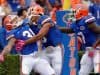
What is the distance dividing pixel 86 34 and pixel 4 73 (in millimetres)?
1708

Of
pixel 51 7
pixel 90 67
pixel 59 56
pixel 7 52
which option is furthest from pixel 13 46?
pixel 51 7

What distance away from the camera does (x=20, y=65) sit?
29.3 feet

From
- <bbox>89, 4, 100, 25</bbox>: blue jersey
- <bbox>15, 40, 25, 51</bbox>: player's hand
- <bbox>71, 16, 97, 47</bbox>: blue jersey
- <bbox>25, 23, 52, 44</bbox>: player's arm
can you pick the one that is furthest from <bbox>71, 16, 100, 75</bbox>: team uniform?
<bbox>89, 4, 100, 25</bbox>: blue jersey

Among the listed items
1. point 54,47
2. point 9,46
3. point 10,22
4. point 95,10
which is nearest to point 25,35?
point 9,46

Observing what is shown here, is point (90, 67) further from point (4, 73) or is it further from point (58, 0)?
point (58, 0)

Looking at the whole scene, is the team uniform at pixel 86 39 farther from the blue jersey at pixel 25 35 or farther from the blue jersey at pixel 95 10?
the blue jersey at pixel 95 10

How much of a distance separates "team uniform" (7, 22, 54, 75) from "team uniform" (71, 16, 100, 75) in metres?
0.60

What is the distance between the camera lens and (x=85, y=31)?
959 centimetres

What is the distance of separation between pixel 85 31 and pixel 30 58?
1358mm

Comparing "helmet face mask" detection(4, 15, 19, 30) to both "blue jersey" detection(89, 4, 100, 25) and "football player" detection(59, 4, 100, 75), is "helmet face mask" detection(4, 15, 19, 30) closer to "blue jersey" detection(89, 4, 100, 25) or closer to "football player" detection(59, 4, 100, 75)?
"football player" detection(59, 4, 100, 75)

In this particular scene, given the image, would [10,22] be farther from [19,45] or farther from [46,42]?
[19,45]

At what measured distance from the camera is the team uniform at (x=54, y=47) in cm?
899

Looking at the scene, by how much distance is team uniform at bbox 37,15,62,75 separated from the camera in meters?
8.99

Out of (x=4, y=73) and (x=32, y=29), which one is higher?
(x=32, y=29)
